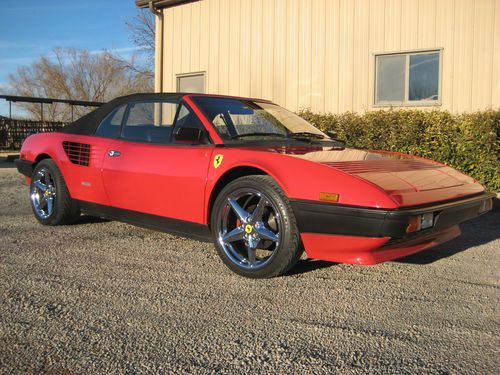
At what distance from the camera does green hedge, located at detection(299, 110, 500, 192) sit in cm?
666

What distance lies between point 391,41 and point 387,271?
19.9ft

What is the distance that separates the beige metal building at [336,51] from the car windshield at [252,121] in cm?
444

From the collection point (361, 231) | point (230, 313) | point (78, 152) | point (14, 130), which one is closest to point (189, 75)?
point (78, 152)

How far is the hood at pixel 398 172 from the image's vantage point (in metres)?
3.17

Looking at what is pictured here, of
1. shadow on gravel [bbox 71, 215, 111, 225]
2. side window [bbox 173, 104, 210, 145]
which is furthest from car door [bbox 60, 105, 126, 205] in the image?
side window [bbox 173, 104, 210, 145]

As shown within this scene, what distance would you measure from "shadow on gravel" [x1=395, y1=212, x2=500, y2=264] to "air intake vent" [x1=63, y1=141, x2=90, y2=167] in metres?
2.97

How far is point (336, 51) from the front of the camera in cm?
927

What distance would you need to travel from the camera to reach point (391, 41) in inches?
342

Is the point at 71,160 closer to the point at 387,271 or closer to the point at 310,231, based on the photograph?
the point at 310,231

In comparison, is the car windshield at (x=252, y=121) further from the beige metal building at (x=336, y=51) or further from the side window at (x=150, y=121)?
the beige metal building at (x=336, y=51)

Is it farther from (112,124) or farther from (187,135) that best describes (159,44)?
(187,135)

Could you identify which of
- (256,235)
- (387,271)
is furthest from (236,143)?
(387,271)

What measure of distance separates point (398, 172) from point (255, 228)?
1093mm

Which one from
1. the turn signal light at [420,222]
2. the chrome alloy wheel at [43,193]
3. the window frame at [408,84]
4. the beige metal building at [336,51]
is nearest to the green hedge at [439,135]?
the window frame at [408,84]
